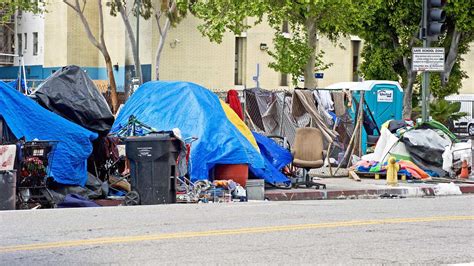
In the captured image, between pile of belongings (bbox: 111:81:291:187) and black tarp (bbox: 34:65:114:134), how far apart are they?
0.66m

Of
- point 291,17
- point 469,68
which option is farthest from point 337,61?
point 291,17

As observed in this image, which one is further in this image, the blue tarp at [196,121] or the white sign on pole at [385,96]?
the white sign on pole at [385,96]

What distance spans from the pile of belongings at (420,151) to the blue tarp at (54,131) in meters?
8.88

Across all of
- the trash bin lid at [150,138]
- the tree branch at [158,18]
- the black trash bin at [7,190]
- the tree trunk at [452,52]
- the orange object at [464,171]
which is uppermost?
the tree branch at [158,18]

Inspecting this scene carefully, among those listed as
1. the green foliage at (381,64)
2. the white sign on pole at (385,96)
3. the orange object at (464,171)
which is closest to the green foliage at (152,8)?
the green foliage at (381,64)

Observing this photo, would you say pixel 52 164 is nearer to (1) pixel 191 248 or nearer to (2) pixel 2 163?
(2) pixel 2 163

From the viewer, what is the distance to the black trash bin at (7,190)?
1605 cm

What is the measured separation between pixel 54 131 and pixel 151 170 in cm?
196

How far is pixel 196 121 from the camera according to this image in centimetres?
2000

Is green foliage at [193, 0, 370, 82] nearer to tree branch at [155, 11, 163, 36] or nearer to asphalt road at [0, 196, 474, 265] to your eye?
tree branch at [155, 11, 163, 36]

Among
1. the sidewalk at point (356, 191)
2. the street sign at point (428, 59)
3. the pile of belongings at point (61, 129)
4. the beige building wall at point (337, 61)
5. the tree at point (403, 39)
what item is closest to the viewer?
the pile of belongings at point (61, 129)

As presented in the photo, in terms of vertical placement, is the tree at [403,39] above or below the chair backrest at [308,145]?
above

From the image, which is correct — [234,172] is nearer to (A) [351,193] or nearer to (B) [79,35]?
(A) [351,193]

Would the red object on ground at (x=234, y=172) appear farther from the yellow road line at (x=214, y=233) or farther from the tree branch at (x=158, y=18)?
the tree branch at (x=158, y=18)
